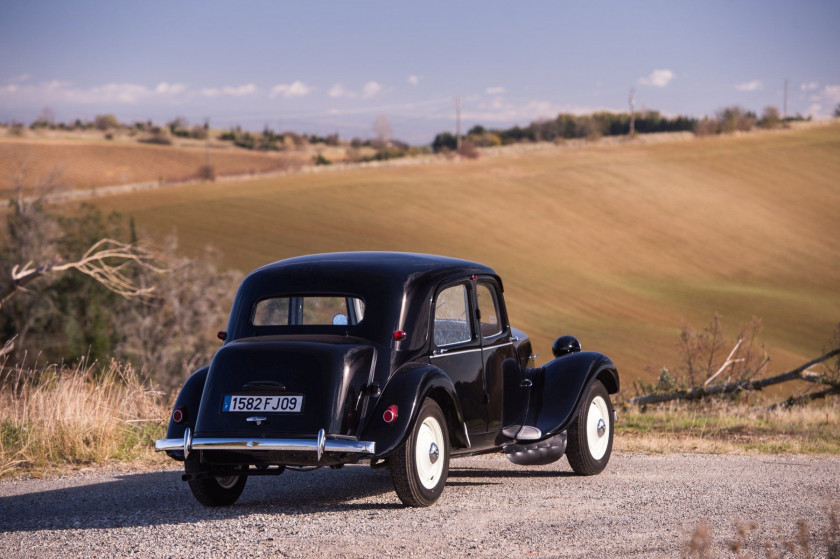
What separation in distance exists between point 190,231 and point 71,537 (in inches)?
1916

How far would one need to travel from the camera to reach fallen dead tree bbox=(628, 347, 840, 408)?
15172 mm

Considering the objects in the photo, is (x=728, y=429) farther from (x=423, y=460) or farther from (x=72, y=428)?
(x=72, y=428)

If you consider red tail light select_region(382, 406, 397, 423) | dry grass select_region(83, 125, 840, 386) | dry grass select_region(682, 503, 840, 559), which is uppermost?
red tail light select_region(382, 406, 397, 423)

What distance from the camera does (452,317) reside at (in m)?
8.03

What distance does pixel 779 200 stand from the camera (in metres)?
68.7

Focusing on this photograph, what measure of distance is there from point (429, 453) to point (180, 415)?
192cm

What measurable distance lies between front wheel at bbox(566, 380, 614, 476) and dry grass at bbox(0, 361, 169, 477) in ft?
14.9

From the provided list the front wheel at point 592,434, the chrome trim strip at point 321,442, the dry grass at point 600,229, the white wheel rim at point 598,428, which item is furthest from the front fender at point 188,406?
the dry grass at point 600,229

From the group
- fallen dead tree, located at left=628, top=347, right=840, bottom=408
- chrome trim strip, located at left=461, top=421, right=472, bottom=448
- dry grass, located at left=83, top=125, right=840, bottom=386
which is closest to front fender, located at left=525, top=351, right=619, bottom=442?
chrome trim strip, located at left=461, top=421, right=472, bottom=448

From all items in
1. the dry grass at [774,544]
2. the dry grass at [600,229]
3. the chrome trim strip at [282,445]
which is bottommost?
the dry grass at [600,229]

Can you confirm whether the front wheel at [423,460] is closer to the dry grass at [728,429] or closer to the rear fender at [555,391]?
the rear fender at [555,391]

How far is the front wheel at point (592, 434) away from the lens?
28.6 ft

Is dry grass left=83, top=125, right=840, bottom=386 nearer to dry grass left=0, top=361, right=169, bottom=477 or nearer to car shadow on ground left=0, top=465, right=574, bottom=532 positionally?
dry grass left=0, top=361, right=169, bottom=477

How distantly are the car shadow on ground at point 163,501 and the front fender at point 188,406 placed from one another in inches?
21.1
